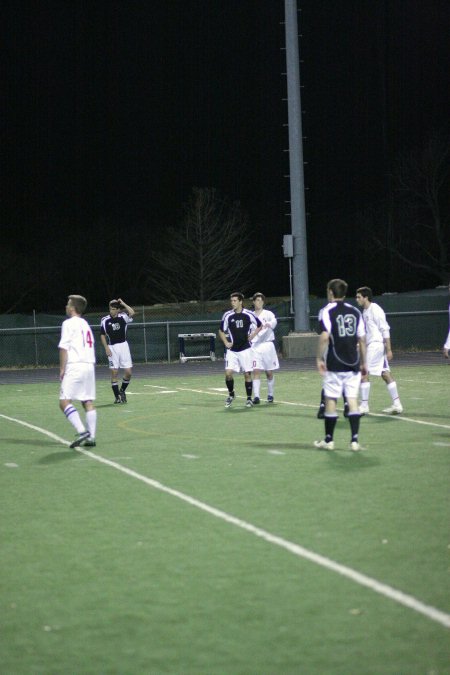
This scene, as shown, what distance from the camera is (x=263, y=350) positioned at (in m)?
20.3

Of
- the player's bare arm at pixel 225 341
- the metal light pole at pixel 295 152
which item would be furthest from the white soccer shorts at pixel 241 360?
the metal light pole at pixel 295 152

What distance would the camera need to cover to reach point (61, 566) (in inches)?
281

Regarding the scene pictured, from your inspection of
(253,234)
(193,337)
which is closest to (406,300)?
(193,337)

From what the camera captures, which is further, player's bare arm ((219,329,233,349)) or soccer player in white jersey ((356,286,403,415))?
player's bare arm ((219,329,233,349))

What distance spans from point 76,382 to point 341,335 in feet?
11.9

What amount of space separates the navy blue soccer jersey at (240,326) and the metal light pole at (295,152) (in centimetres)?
1417

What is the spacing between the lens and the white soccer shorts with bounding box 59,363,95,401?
43.0 feet

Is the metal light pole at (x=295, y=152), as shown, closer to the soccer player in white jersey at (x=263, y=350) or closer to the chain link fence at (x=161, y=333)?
the chain link fence at (x=161, y=333)

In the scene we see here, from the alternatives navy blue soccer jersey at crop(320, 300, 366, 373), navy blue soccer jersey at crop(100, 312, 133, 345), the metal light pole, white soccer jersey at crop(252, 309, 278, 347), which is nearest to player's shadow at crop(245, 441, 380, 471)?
navy blue soccer jersey at crop(320, 300, 366, 373)

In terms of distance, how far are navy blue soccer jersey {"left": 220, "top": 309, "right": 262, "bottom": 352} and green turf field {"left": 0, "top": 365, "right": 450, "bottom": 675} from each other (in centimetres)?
468

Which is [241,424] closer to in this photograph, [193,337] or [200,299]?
[193,337]

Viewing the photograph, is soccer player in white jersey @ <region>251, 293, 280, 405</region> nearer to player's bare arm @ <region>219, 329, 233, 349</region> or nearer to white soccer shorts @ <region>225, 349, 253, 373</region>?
white soccer shorts @ <region>225, 349, 253, 373</region>

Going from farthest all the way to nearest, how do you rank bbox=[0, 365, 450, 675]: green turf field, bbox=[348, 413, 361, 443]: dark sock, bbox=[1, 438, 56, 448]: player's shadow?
bbox=[1, 438, 56, 448]: player's shadow, bbox=[348, 413, 361, 443]: dark sock, bbox=[0, 365, 450, 675]: green turf field

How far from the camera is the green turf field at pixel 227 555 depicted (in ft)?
17.2
